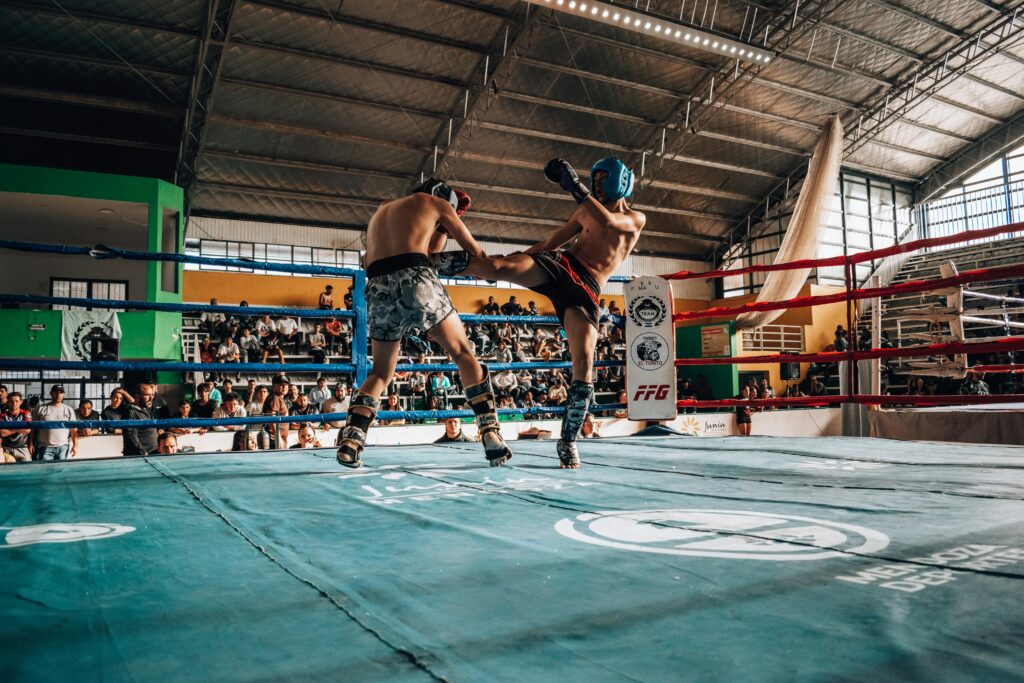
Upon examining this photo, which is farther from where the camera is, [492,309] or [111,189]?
[492,309]

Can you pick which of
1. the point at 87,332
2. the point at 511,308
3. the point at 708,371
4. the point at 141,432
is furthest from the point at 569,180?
the point at 708,371

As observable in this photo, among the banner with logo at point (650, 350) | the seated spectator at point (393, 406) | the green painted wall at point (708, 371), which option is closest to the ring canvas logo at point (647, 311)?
the banner with logo at point (650, 350)

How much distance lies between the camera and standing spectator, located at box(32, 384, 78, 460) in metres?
5.76

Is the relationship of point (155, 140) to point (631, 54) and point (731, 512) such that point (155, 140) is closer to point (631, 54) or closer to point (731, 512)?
point (631, 54)

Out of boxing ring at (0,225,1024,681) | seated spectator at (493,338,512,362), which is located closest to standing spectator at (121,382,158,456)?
boxing ring at (0,225,1024,681)

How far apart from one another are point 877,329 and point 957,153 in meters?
16.8

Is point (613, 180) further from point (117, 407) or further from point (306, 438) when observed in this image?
point (117, 407)

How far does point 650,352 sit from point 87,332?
7.30m

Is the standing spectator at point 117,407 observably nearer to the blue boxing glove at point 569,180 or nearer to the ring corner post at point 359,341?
the ring corner post at point 359,341

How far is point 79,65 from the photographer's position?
33.1 feet

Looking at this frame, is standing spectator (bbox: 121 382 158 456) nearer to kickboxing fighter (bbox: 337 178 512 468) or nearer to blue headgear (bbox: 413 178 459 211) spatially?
kickboxing fighter (bbox: 337 178 512 468)

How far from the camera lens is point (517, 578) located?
1081 mm

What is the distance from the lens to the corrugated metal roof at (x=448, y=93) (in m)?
10.1

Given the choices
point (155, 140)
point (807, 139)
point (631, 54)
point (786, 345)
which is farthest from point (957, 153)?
point (155, 140)
